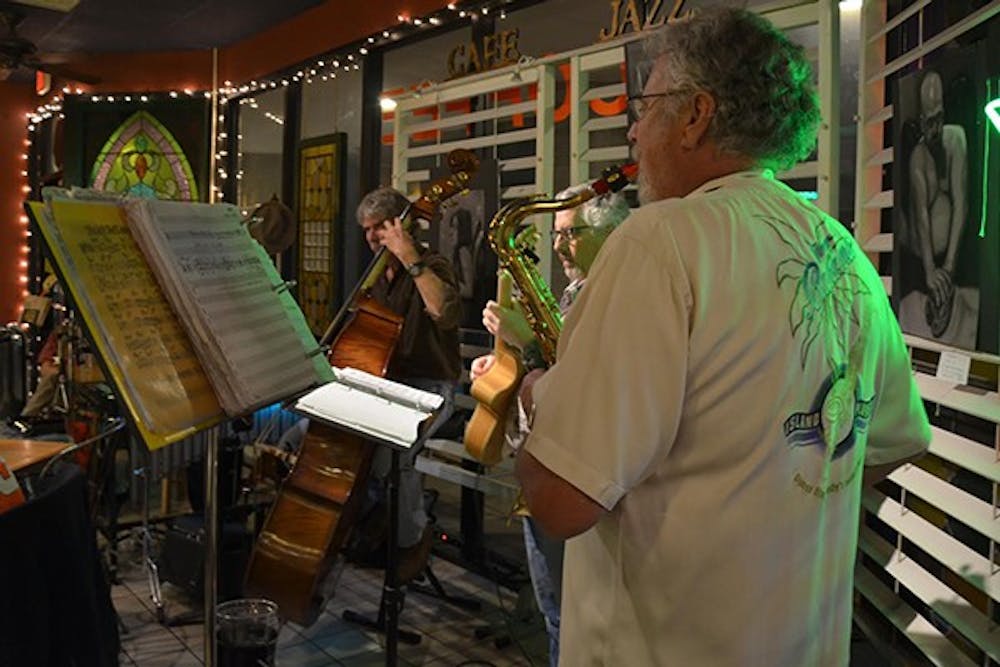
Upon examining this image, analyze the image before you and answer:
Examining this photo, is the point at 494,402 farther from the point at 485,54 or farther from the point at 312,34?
the point at 312,34

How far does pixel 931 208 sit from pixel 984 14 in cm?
45

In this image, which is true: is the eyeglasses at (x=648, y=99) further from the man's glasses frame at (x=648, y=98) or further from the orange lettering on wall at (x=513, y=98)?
the orange lettering on wall at (x=513, y=98)

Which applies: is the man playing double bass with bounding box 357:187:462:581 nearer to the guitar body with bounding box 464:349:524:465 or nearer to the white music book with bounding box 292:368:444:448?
the white music book with bounding box 292:368:444:448

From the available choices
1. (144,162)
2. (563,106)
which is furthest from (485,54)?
(144,162)

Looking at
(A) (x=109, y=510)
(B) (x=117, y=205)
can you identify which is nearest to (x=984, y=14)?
(B) (x=117, y=205)

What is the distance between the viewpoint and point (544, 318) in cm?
252

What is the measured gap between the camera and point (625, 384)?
1.14 m

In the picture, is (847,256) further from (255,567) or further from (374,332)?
(255,567)

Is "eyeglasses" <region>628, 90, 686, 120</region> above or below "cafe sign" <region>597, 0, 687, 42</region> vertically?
below

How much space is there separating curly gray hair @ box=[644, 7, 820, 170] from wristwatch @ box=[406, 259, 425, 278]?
2.46 m

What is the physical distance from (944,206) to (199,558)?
351 centimetres

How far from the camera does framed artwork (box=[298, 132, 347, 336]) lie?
6.64m

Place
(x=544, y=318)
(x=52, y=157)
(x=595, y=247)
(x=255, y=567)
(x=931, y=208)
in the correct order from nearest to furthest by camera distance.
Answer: (x=931, y=208), (x=544, y=318), (x=595, y=247), (x=255, y=567), (x=52, y=157)

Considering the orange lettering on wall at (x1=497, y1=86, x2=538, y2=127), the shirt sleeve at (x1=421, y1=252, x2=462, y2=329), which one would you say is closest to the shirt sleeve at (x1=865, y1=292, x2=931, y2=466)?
the shirt sleeve at (x1=421, y1=252, x2=462, y2=329)
